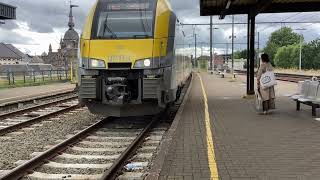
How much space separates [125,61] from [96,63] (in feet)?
2.35

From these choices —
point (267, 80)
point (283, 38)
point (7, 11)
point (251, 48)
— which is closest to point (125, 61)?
point (267, 80)

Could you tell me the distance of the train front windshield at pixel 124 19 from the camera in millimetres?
13172

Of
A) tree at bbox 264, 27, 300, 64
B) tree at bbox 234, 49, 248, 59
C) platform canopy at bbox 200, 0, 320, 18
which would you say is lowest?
platform canopy at bbox 200, 0, 320, 18

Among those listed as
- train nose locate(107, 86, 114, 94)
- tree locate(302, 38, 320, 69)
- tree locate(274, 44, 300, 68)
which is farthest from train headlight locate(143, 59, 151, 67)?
tree locate(274, 44, 300, 68)

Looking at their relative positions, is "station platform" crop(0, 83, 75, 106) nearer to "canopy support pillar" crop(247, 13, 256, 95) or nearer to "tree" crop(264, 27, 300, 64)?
"canopy support pillar" crop(247, 13, 256, 95)

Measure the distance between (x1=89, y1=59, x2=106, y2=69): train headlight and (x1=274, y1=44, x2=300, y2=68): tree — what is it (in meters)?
116

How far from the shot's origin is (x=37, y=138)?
464 inches

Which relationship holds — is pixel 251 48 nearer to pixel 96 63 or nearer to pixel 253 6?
pixel 253 6

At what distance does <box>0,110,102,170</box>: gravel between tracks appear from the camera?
31.3 feet

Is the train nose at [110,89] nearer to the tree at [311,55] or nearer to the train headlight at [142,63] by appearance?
the train headlight at [142,63]

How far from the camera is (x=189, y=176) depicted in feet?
23.0

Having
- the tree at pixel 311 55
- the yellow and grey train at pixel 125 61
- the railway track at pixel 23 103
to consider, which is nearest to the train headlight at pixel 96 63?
the yellow and grey train at pixel 125 61

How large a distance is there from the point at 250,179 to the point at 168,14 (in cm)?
793

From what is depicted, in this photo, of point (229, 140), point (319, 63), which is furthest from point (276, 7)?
point (319, 63)
